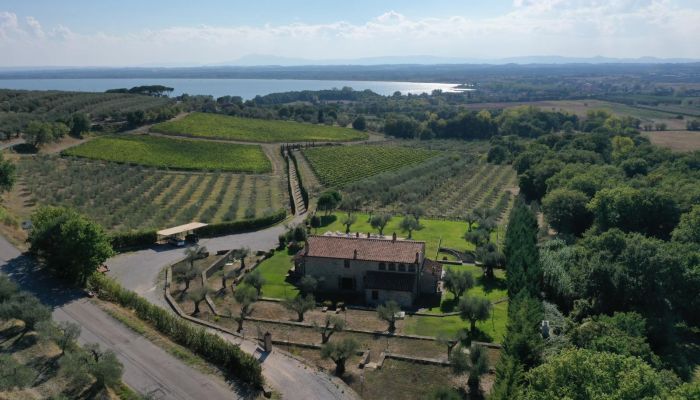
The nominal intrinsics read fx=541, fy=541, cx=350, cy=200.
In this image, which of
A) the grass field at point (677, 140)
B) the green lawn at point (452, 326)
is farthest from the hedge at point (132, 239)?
the grass field at point (677, 140)

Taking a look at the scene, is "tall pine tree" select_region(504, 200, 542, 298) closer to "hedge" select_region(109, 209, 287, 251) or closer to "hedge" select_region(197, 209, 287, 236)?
"hedge" select_region(197, 209, 287, 236)

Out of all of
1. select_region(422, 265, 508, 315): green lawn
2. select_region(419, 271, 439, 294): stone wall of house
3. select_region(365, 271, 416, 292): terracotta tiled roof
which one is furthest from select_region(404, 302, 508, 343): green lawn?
select_region(419, 271, 439, 294): stone wall of house

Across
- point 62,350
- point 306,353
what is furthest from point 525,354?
point 62,350

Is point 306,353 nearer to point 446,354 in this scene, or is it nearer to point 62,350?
point 446,354

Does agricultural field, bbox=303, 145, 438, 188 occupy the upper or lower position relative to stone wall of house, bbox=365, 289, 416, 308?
lower

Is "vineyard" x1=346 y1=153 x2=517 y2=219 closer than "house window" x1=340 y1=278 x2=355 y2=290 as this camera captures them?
No

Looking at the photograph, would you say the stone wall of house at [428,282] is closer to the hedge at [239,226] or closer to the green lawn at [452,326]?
the green lawn at [452,326]

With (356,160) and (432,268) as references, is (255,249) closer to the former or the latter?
(432,268)
